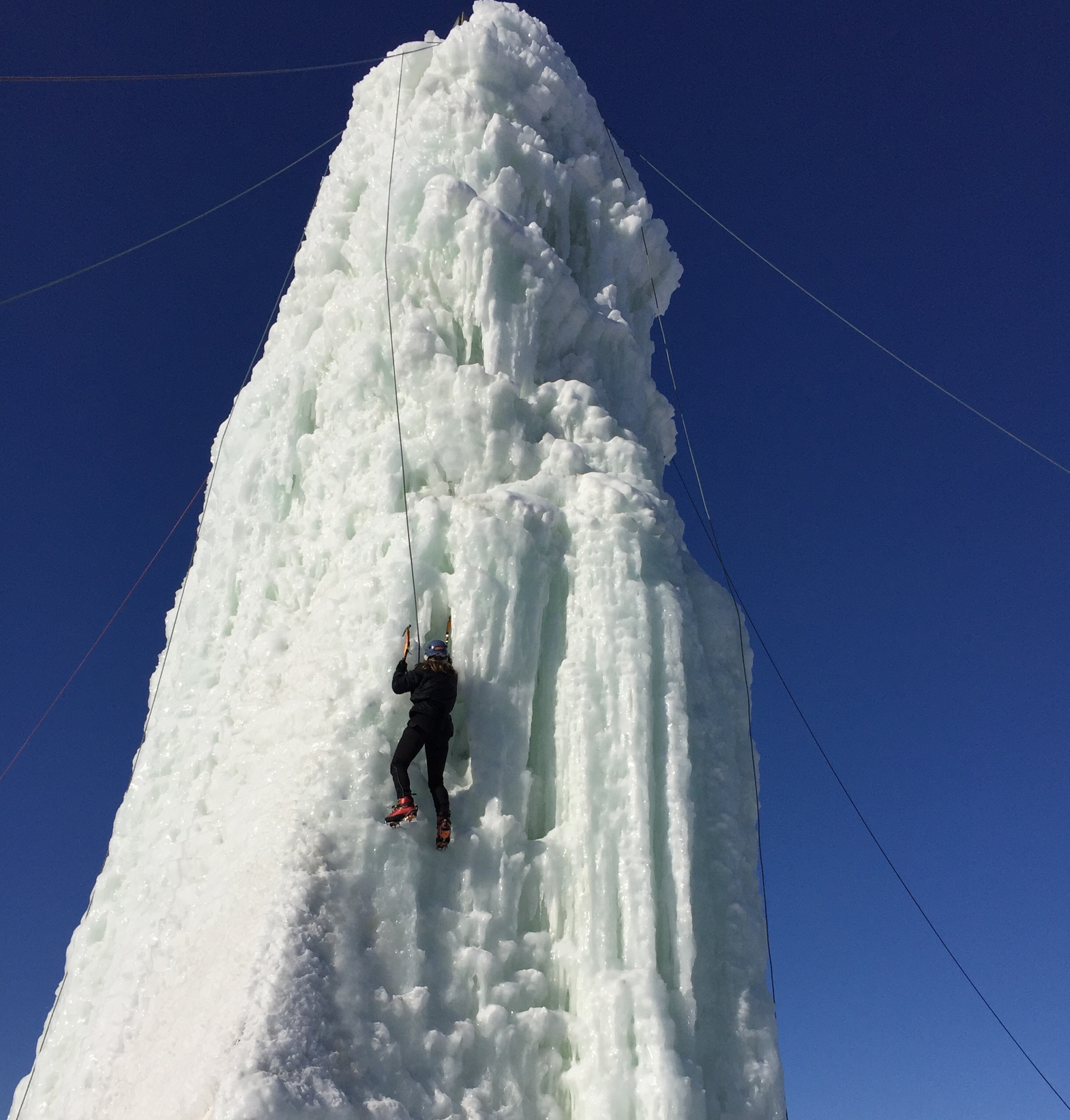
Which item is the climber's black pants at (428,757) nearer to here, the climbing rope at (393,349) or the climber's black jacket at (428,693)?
the climber's black jacket at (428,693)

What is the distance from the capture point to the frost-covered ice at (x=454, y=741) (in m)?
6.27

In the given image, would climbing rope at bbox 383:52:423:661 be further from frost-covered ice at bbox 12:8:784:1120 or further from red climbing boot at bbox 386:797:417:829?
red climbing boot at bbox 386:797:417:829

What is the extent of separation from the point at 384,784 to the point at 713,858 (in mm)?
3124

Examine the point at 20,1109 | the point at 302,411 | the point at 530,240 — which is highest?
the point at 530,240

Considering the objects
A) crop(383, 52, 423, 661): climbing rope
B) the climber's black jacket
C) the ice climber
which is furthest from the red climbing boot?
crop(383, 52, 423, 661): climbing rope

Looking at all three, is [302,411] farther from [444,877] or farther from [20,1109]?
[20,1109]

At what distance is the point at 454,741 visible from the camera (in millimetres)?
7812

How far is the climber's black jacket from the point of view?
7.14 meters

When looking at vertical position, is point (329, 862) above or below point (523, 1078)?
above

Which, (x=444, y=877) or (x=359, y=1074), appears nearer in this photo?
(x=359, y=1074)

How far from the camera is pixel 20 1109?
24.2ft

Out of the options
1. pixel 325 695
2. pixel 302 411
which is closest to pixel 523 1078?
pixel 325 695

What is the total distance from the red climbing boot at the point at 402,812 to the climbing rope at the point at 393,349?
4.75ft

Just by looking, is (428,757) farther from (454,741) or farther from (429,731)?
(454,741)
